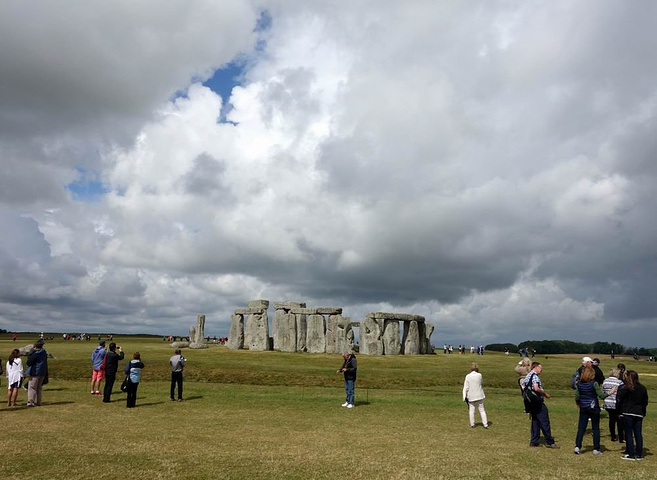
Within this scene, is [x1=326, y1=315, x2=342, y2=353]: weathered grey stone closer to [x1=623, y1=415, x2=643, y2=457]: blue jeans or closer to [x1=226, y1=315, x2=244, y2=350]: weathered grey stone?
[x1=226, y1=315, x2=244, y2=350]: weathered grey stone

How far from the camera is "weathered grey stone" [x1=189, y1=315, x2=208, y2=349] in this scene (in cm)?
4695

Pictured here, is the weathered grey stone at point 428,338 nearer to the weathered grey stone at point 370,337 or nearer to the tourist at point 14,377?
the weathered grey stone at point 370,337

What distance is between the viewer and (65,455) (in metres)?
9.46

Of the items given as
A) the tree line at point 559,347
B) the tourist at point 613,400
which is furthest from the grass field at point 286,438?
the tree line at point 559,347

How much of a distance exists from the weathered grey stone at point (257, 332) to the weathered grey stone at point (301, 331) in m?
2.98

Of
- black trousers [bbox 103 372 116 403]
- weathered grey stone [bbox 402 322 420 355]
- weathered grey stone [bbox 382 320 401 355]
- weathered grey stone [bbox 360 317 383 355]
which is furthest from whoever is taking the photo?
weathered grey stone [bbox 402 322 420 355]

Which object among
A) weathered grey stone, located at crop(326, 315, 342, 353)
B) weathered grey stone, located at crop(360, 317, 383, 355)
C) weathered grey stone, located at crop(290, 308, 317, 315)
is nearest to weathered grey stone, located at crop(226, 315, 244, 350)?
weathered grey stone, located at crop(290, 308, 317, 315)

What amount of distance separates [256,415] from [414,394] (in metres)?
8.69

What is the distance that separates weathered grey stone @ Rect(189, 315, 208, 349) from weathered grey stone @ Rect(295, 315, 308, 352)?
10.4 meters

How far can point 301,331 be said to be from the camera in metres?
43.2

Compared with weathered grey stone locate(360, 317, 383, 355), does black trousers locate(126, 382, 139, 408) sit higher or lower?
lower

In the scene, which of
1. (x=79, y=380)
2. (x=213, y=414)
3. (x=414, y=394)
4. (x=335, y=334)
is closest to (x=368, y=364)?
(x=335, y=334)

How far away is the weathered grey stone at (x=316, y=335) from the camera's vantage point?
41.8 m

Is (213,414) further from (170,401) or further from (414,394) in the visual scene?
(414,394)
